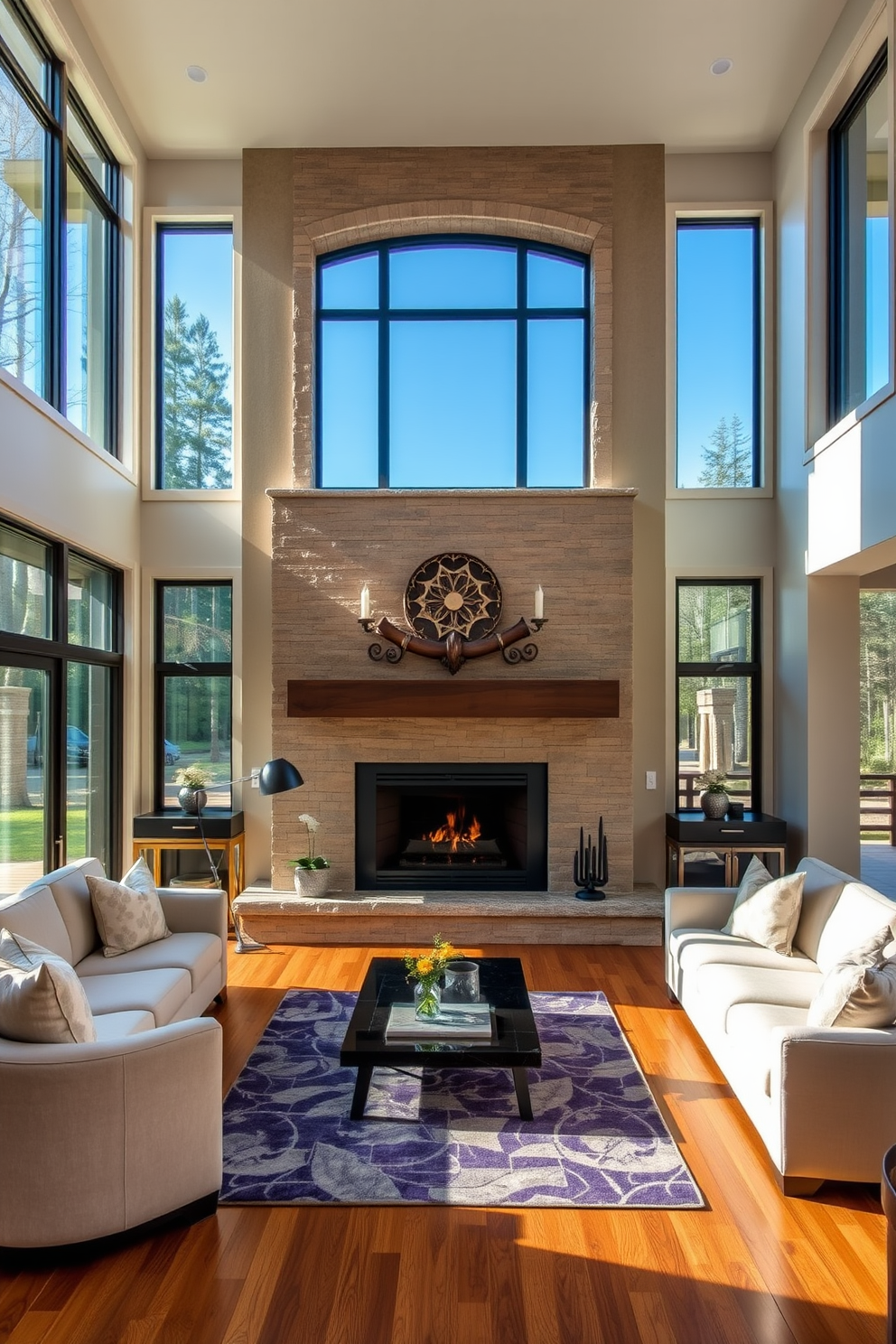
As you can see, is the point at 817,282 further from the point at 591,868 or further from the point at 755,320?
the point at 591,868

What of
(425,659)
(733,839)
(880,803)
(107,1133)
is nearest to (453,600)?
(425,659)

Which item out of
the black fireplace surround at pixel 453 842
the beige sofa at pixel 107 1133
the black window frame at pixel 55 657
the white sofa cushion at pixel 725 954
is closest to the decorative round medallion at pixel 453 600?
the black fireplace surround at pixel 453 842

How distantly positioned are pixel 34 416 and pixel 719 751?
16.3 feet

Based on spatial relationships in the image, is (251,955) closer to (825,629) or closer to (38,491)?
(38,491)

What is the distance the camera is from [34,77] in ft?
16.0

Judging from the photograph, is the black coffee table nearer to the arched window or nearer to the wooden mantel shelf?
the wooden mantel shelf

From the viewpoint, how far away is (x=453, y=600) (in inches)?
243

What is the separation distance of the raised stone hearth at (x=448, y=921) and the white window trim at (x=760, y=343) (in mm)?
3014

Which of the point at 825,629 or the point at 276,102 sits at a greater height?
the point at 276,102

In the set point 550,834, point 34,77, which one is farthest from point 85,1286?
point 34,77

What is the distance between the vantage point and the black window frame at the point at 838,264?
5.43 m

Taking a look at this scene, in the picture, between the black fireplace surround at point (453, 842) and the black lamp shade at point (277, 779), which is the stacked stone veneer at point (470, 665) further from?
the black lamp shade at point (277, 779)

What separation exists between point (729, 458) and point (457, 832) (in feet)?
11.3

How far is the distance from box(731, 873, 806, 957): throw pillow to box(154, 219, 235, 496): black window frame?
15.4 feet
